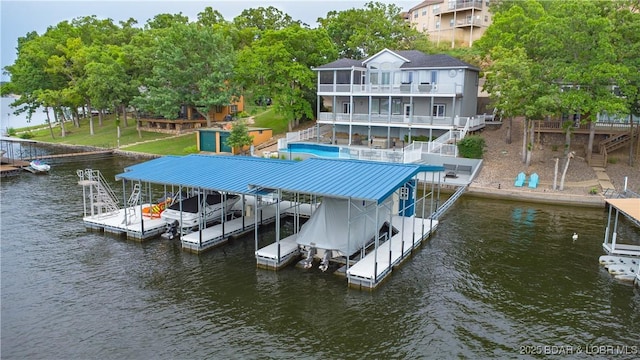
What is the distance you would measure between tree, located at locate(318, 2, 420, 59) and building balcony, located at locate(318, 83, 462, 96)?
12643 millimetres

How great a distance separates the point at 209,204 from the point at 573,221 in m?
22.7

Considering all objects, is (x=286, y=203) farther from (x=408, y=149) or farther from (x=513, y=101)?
(x=513, y=101)

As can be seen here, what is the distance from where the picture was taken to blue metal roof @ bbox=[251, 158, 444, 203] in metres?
19.5

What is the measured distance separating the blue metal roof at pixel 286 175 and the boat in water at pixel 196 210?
1.60m

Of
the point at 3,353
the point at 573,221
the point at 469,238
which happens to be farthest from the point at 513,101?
the point at 3,353

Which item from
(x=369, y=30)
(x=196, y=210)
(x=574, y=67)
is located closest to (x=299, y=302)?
(x=196, y=210)

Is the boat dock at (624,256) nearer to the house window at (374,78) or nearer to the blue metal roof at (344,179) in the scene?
the blue metal roof at (344,179)

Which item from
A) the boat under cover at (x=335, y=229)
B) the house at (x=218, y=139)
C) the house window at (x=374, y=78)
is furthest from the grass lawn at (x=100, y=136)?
the boat under cover at (x=335, y=229)

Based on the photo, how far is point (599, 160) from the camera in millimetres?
38875

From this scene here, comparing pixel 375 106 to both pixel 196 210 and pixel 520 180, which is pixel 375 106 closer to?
pixel 520 180

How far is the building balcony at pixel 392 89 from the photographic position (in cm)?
4416

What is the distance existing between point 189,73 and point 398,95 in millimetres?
27263

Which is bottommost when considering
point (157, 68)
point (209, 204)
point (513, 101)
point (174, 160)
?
point (209, 204)

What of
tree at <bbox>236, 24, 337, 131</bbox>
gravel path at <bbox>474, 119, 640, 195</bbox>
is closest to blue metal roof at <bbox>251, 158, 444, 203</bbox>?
gravel path at <bbox>474, 119, 640, 195</bbox>
